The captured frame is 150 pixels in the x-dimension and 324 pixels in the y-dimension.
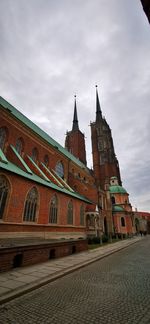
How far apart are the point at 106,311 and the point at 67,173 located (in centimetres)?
2448

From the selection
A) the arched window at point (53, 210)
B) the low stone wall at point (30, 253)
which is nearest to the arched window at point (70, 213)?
the arched window at point (53, 210)

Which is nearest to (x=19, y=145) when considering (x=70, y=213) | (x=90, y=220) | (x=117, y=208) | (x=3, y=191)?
(x=3, y=191)

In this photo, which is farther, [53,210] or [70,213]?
[70,213]

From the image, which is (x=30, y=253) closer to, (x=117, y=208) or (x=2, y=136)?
(x=2, y=136)

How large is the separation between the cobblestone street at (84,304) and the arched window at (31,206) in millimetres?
7793

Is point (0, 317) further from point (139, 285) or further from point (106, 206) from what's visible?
point (106, 206)

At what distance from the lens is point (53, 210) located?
16.1 metres

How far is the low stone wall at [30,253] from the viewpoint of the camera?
6.77m

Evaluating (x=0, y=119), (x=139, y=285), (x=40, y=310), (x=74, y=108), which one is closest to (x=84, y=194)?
(x=0, y=119)

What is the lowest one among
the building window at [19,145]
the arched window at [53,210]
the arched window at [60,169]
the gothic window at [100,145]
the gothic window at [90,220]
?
the gothic window at [90,220]

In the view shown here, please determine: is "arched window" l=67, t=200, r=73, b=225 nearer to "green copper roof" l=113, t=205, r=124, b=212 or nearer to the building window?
the building window

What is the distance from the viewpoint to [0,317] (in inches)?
138

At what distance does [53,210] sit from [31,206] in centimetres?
322

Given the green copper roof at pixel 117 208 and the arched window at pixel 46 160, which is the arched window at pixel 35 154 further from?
the green copper roof at pixel 117 208
